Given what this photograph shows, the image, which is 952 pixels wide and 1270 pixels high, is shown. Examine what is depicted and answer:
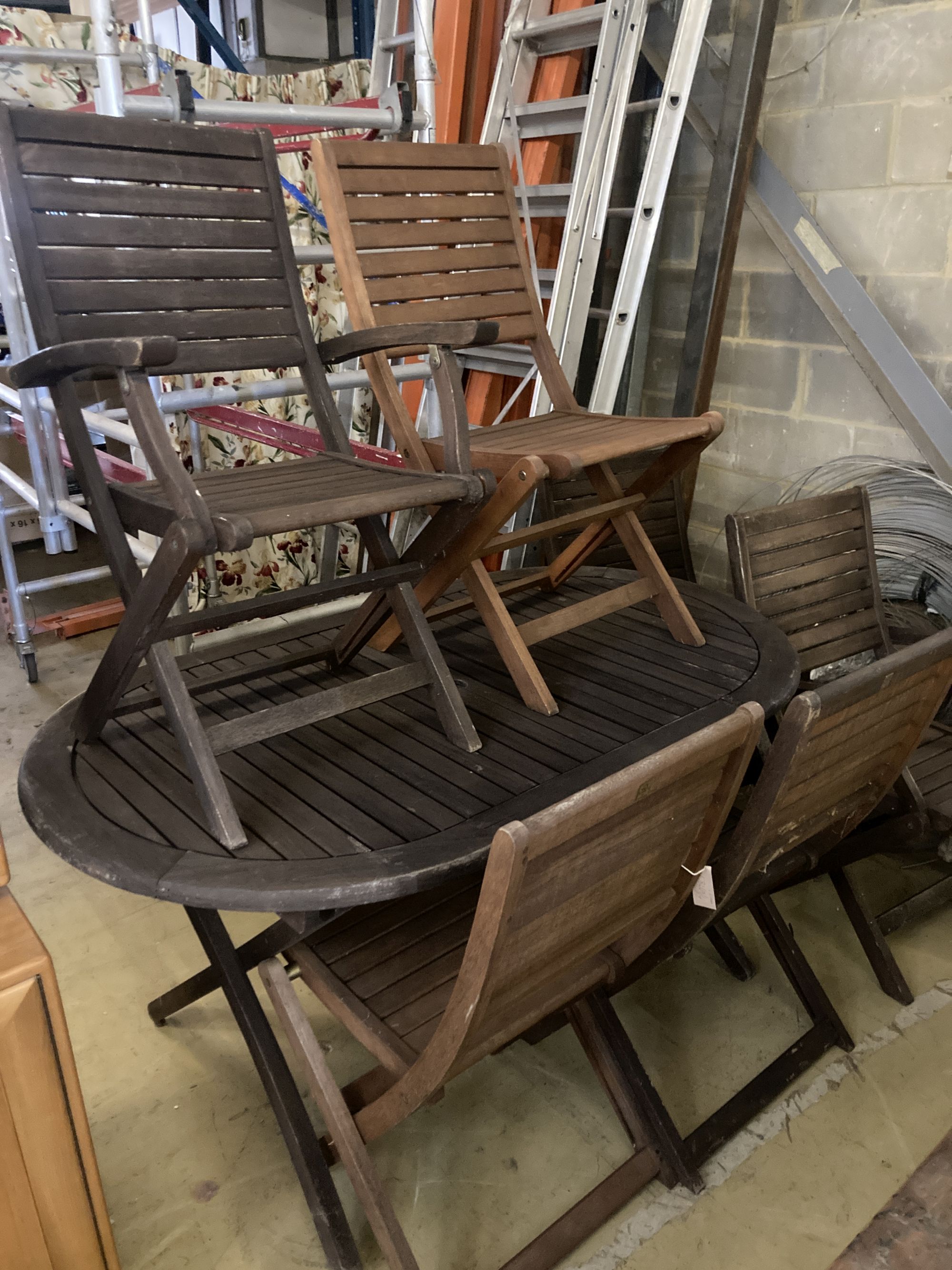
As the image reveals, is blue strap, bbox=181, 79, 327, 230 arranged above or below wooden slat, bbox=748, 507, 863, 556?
above

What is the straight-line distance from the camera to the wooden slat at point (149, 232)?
1604mm

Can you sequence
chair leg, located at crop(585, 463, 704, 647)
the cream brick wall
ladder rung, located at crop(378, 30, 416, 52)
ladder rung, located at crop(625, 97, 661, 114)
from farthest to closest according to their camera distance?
ladder rung, located at crop(378, 30, 416, 52)
ladder rung, located at crop(625, 97, 661, 114)
the cream brick wall
chair leg, located at crop(585, 463, 704, 647)

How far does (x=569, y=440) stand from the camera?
6.28 ft

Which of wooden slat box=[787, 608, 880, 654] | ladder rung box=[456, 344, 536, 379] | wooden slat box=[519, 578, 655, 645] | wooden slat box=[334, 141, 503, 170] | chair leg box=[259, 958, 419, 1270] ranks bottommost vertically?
chair leg box=[259, 958, 419, 1270]

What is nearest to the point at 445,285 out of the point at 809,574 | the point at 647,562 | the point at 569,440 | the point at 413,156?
the point at 413,156

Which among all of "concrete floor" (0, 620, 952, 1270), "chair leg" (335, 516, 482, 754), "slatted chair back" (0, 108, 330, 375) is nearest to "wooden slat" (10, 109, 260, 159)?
"slatted chair back" (0, 108, 330, 375)

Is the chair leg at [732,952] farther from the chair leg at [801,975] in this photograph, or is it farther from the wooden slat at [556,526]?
the wooden slat at [556,526]

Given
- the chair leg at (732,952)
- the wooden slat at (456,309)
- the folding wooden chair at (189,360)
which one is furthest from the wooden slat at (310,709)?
the chair leg at (732,952)

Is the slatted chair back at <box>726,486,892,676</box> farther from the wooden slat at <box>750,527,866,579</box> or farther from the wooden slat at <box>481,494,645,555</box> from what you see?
the wooden slat at <box>481,494,645,555</box>

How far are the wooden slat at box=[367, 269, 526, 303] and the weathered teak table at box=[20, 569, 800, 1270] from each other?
0.73 meters

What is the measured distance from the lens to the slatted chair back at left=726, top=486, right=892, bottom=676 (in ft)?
7.13

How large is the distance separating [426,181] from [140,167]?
2.08ft

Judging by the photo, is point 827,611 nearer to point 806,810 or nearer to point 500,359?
point 806,810

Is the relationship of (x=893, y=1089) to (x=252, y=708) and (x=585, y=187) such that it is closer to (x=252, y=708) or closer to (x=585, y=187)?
(x=252, y=708)
